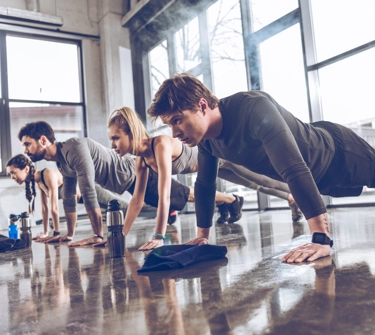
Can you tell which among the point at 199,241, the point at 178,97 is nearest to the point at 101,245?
the point at 199,241

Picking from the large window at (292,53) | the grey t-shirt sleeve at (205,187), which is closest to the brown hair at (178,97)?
the grey t-shirt sleeve at (205,187)

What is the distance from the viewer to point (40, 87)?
626 cm

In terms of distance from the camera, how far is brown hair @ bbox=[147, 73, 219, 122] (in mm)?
1377

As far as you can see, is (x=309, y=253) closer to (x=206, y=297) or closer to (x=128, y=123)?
(x=206, y=297)

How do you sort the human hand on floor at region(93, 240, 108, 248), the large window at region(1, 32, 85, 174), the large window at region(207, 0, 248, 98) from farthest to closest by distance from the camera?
the large window at region(1, 32, 85, 174)
the large window at region(207, 0, 248, 98)
the human hand on floor at region(93, 240, 108, 248)

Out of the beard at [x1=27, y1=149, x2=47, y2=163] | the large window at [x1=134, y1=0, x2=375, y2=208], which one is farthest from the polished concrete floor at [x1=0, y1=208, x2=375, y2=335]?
the large window at [x1=134, y1=0, x2=375, y2=208]

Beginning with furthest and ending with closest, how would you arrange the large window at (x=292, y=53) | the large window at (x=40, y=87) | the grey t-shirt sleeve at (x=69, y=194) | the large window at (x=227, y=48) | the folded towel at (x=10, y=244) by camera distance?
the large window at (x=40, y=87)
the large window at (x=227, y=48)
the large window at (x=292, y=53)
the grey t-shirt sleeve at (x=69, y=194)
the folded towel at (x=10, y=244)

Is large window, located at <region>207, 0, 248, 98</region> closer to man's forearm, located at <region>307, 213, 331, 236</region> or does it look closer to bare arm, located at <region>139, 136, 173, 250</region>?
bare arm, located at <region>139, 136, 173, 250</region>

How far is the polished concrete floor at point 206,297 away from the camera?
0.71m

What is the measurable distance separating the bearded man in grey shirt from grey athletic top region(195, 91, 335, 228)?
38.8 inches

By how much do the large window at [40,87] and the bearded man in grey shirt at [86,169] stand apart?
11.1ft

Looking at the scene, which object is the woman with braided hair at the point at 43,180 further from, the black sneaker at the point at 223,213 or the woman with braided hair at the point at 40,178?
the black sneaker at the point at 223,213

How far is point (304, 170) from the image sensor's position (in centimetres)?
122

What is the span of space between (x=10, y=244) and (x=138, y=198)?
3.02 ft
